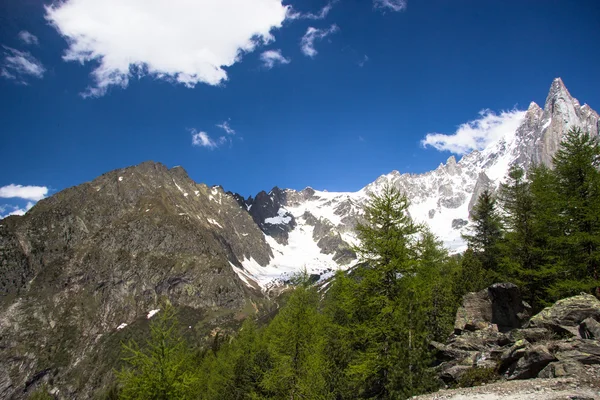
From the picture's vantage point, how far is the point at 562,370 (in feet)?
41.8

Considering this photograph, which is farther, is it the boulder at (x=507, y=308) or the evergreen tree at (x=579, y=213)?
the boulder at (x=507, y=308)

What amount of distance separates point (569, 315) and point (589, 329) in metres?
1.89

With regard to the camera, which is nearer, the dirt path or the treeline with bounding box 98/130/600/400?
the dirt path

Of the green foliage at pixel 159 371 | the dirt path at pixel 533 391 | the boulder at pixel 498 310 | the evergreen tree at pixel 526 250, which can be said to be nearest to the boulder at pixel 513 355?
the dirt path at pixel 533 391

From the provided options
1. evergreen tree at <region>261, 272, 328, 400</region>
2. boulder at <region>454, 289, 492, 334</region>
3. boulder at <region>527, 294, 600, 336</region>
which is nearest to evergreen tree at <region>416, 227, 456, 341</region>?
boulder at <region>454, 289, 492, 334</region>

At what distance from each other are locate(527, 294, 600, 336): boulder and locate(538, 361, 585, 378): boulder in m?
3.00

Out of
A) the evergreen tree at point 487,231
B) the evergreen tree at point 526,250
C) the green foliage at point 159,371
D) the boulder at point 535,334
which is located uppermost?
the evergreen tree at point 487,231

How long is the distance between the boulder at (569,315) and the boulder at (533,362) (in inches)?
102

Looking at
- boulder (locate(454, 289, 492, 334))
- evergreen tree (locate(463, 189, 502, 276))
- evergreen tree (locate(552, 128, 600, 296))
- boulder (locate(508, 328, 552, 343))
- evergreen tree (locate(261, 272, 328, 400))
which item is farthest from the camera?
evergreen tree (locate(463, 189, 502, 276))

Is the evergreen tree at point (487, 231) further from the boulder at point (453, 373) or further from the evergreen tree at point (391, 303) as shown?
the evergreen tree at point (391, 303)

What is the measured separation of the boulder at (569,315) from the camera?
52.2 feet

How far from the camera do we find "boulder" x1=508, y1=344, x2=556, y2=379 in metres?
13.7

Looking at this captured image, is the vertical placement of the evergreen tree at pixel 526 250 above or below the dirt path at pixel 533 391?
above

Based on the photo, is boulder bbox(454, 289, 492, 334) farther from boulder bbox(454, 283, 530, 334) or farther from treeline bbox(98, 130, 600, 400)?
treeline bbox(98, 130, 600, 400)
